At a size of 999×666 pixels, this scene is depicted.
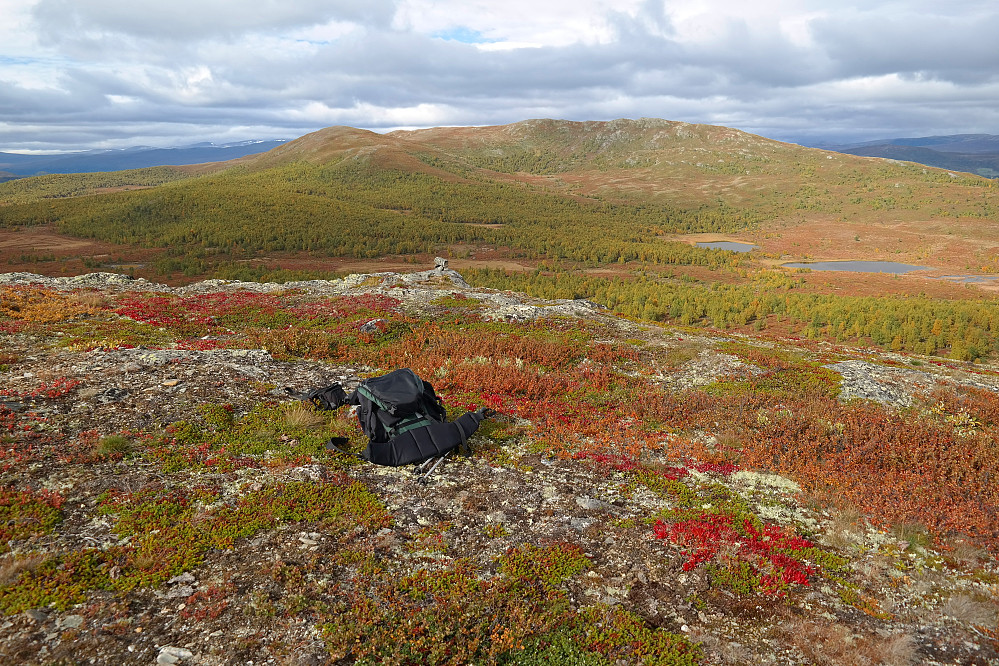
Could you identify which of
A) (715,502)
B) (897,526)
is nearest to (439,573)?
(715,502)

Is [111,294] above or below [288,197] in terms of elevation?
below

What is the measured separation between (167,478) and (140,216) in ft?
447

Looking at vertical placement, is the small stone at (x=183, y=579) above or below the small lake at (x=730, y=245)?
above

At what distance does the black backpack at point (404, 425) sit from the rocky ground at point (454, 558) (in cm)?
44

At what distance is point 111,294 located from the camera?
32594 mm

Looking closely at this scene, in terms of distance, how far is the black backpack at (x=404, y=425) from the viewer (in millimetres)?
10867

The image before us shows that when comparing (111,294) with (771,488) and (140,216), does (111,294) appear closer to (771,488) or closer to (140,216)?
(771,488)

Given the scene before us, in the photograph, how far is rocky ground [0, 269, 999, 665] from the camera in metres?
6.15

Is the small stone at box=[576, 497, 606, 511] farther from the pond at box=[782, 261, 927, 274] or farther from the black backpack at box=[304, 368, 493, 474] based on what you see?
the pond at box=[782, 261, 927, 274]

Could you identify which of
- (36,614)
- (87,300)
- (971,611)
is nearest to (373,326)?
(87,300)

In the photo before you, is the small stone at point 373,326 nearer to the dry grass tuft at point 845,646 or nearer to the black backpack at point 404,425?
the black backpack at point 404,425

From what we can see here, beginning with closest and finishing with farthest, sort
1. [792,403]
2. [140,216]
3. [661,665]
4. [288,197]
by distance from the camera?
[661,665] < [792,403] < [140,216] < [288,197]

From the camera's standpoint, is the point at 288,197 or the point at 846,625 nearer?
the point at 846,625

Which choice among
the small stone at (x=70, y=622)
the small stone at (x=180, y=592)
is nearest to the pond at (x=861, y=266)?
the small stone at (x=180, y=592)
